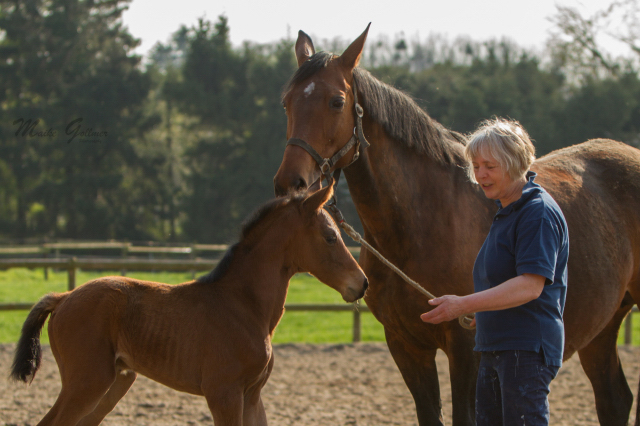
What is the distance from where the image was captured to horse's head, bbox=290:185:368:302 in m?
2.88

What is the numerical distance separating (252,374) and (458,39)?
1602 inches

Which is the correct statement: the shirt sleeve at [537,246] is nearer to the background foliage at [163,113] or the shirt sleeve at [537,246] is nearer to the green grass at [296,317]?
the green grass at [296,317]

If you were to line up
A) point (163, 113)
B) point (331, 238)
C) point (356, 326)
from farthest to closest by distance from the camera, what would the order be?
point (163, 113) → point (356, 326) → point (331, 238)

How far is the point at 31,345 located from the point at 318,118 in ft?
6.15

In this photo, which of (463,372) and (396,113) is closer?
(463,372)

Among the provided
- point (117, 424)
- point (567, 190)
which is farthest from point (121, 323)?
point (567, 190)

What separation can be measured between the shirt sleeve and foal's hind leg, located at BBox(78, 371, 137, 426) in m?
2.11

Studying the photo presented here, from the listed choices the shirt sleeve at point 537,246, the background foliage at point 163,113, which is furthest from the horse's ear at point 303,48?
the background foliage at point 163,113

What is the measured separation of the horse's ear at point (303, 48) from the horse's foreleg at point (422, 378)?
5.13ft

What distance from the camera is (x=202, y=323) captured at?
288 centimetres

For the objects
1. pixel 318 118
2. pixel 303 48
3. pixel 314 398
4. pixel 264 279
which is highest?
pixel 303 48

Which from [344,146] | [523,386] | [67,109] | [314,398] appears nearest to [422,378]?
[523,386]

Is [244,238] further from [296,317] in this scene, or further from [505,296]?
[296,317]

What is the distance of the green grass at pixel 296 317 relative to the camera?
9500 millimetres
